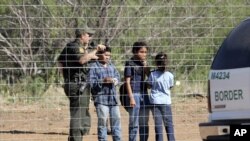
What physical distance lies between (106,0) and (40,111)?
2.40m

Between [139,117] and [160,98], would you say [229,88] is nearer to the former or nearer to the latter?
[160,98]

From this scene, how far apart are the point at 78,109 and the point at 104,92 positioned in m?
0.41

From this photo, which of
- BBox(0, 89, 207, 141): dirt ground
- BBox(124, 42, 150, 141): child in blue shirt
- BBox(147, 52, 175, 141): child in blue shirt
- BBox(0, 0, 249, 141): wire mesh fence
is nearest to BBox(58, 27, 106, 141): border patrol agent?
BBox(124, 42, 150, 141): child in blue shirt

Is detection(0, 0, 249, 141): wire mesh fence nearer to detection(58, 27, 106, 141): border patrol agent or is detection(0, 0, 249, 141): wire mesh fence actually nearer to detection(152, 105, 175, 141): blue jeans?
detection(152, 105, 175, 141): blue jeans

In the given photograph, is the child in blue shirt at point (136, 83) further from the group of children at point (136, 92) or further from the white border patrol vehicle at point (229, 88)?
the white border patrol vehicle at point (229, 88)

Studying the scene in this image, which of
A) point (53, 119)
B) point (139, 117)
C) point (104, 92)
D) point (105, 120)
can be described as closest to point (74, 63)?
point (104, 92)

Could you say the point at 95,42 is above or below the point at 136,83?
above

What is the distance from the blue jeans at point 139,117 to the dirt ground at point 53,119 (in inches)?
47.5

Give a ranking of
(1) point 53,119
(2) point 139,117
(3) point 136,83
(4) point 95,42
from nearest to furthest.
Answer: (3) point 136,83
(2) point 139,117
(4) point 95,42
(1) point 53,119

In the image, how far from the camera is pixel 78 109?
1209 cm

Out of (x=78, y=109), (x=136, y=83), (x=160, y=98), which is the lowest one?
(x=78, y=109)

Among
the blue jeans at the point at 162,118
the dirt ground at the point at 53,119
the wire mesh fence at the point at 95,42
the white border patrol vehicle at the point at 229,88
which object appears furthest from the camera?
the dirt ground at the point at 53,119

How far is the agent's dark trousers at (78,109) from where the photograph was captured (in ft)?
39.5

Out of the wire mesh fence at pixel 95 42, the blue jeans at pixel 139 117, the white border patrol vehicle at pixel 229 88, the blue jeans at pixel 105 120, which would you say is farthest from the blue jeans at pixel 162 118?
the white border patrol vehicle at pixel 229 88
